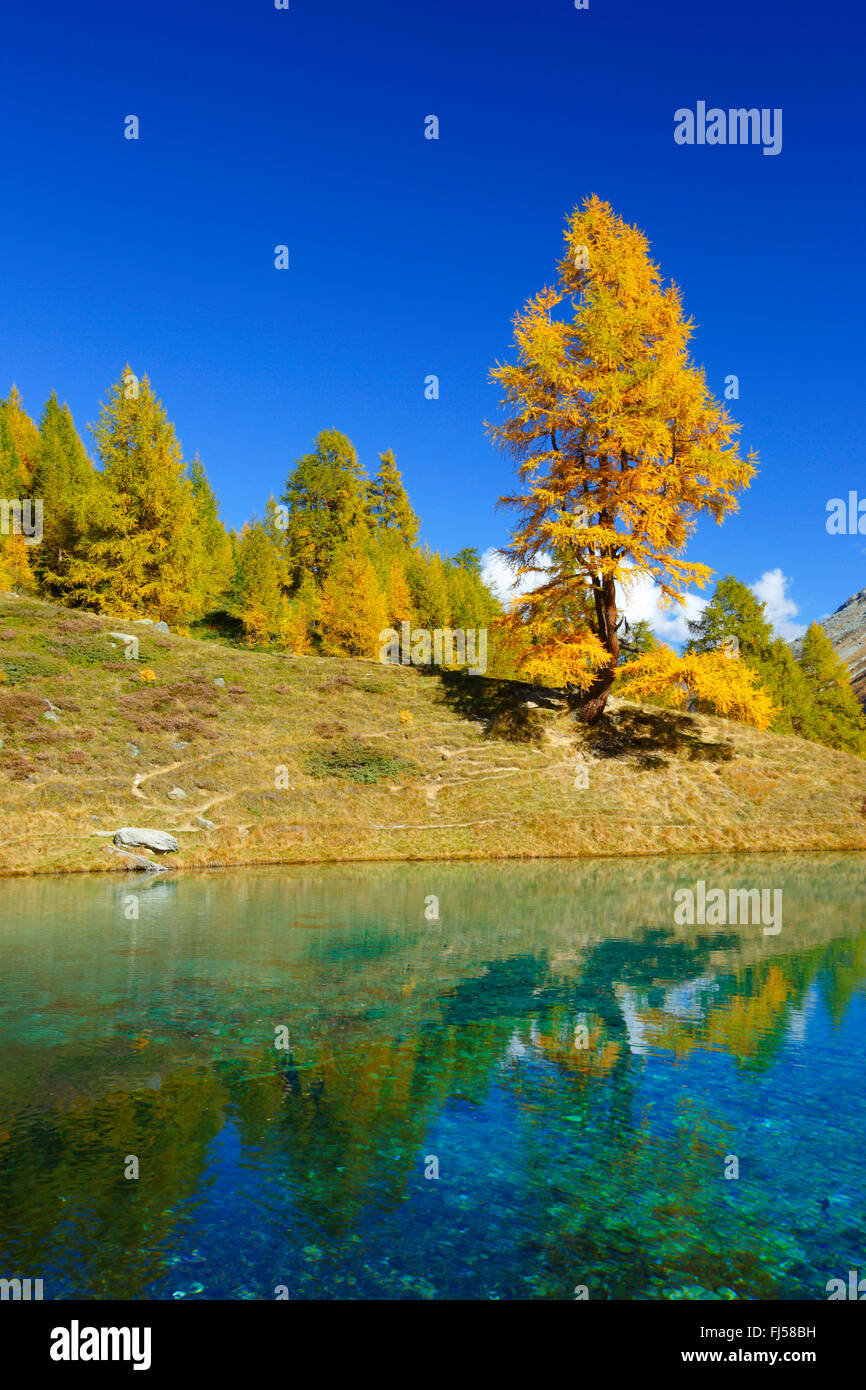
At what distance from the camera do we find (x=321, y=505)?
63.4m

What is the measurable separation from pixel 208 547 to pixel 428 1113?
67.7 metres

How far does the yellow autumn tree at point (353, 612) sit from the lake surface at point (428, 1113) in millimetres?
40625

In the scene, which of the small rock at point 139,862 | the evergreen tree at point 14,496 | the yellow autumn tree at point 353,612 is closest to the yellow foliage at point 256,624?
the yellow autumn tree at point 353,612

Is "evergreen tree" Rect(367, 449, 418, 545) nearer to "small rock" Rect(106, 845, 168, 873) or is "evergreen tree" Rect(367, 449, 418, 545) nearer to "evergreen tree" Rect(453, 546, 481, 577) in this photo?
"evergreen tree" Rect(453, 546, 481, 577)

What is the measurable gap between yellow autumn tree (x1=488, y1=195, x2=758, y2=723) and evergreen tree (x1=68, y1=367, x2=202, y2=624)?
18.9 m

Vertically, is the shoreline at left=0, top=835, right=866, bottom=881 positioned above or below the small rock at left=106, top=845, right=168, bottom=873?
below

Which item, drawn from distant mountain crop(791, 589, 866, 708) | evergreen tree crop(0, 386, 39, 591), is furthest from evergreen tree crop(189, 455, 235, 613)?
Result: distant mountain crop(791, 589, 866, 708)

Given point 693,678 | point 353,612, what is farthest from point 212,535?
point 693,678

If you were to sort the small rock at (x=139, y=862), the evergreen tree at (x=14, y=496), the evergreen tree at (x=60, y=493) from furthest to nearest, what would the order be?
the evergreen tree at (x=14, y=496) → the evergreen tree at (x=60, y=493) → the small rock at (x=139, y=862)

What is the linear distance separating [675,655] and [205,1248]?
999 inches

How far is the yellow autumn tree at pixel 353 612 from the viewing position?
5328 cm

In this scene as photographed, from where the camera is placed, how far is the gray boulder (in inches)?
849

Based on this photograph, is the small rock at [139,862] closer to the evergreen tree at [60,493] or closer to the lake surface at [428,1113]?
the lake surface at [428,1113]

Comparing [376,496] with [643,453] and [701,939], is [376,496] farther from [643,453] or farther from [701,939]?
[701,939]
